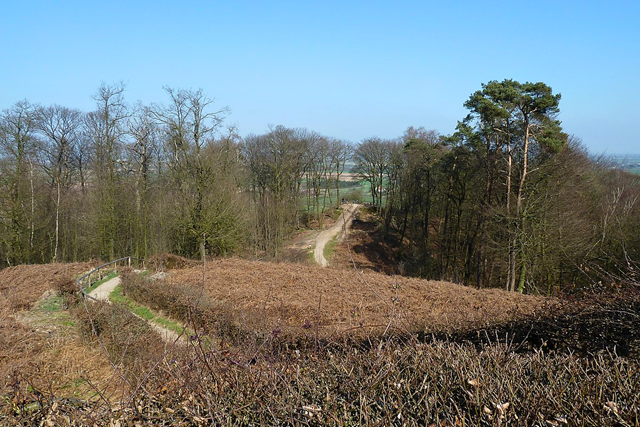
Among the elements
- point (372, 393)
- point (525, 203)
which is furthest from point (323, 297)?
point (525, 203)

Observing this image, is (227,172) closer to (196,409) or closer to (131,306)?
(131,306)

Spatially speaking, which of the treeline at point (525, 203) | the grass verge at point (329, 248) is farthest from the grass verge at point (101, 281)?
the treeline at point (525, 203)

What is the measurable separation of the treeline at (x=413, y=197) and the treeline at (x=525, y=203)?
78mm

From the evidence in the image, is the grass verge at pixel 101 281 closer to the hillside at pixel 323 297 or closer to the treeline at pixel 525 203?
the hillside at pixel 323 297

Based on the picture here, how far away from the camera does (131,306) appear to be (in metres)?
12.9

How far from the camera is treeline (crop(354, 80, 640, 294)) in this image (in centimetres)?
1736

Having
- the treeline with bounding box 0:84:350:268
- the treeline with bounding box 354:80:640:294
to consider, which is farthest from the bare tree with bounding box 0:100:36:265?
the treeline with bounding box 354:80:640:294

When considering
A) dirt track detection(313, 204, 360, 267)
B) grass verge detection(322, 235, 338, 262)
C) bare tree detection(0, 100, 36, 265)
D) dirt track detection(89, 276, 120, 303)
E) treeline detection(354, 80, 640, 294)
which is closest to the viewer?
dirt track detection(89, 276, 120, 303)

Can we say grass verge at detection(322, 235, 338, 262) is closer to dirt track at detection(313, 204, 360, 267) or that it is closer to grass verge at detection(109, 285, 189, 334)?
dirt track at detection(313, 204, 360, 267)

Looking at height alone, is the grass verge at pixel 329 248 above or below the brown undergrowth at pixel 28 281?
below

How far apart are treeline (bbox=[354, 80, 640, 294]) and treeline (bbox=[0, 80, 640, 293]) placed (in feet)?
0.26

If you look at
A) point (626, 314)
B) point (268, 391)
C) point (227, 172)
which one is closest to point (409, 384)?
point (268, 391)

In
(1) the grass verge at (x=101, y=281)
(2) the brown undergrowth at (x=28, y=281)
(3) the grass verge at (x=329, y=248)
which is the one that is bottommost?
(3) the grass verge at (x=329, y=248)

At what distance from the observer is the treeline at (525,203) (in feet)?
57.0
